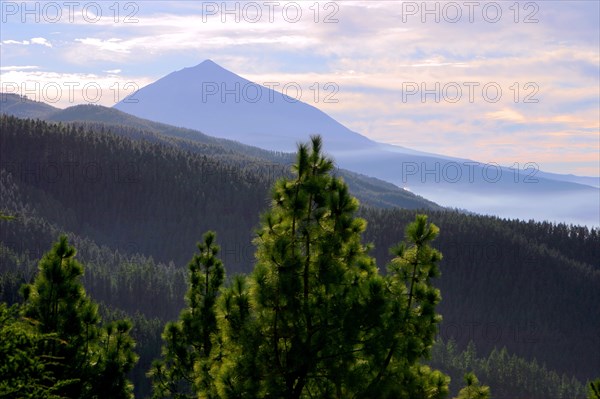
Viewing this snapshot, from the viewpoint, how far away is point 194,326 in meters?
25.6

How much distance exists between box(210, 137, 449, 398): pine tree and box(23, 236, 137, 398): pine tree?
5623mm

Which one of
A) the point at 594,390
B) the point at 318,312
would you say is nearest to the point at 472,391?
the point at 594,390

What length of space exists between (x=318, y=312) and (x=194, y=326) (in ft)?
35.0

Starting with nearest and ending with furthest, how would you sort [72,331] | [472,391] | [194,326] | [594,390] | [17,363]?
[17,363] < [472,391] < [594,390] < [72,331] < [194,326]

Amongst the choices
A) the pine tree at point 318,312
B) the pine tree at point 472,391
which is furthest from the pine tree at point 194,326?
the pine tree at point 472,391

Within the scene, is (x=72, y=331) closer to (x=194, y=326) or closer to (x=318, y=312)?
(x=194, y=326)

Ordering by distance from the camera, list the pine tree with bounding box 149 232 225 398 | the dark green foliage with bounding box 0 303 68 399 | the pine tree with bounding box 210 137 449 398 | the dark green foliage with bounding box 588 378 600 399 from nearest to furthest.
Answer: the dark green foliage with bounding box 0 303 68 399, the pine tree with bounding box 210 137 449 398, the dark green foliage with bounding box 588 378 600 399, the pine tree with bounding box 149 232 225 398

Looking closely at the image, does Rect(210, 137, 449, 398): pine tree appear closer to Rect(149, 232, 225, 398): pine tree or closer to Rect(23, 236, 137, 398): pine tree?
Rect(23, 236, 137, 398): pine tree

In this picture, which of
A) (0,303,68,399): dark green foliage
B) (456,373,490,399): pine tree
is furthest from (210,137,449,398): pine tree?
(0,303,68,399): dark green foliage

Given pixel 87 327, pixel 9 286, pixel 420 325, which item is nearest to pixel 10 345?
pixel 420 325

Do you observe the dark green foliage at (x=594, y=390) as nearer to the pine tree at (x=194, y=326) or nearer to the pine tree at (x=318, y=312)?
the pine tree at (x=318, y=312)

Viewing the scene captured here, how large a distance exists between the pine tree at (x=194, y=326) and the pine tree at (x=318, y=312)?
875cm

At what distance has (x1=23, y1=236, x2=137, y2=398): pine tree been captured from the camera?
64.1 feet

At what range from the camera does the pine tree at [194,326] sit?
2555 cm
